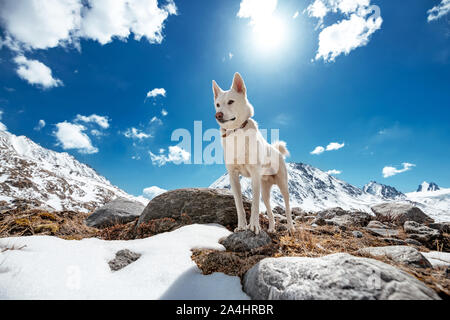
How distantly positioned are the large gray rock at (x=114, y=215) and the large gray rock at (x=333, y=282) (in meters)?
6.05

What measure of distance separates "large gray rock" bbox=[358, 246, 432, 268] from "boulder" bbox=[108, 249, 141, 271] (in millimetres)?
3262

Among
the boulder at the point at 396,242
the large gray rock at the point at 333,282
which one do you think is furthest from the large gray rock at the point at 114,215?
the boulder at the point at 396,242

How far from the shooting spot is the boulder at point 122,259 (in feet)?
8.20

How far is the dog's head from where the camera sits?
391cm

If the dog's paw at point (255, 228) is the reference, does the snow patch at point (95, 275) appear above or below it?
below

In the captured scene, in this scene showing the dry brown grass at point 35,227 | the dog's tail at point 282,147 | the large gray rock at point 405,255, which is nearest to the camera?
the large gray rock at point 405,255

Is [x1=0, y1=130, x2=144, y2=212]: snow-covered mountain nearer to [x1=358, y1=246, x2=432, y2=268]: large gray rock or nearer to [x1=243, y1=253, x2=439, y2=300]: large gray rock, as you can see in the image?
[x1=243, y1=253, x2=439, y2=300]: large gray rock

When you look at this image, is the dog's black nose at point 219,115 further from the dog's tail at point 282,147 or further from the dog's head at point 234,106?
the dog's tail at point 282,147

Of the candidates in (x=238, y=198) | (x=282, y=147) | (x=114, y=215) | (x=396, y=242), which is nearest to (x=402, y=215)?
(x=396, y=242)

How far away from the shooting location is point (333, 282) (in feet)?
5.47

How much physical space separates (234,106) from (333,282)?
3.20 m

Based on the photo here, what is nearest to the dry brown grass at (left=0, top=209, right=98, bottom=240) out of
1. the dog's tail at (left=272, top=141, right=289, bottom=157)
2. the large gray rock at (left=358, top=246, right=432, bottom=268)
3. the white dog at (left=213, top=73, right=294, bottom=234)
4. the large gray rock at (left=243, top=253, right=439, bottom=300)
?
the white dog at (left=213, top=73, right=294, bottom=234)

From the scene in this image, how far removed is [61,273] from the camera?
6.74 ft
